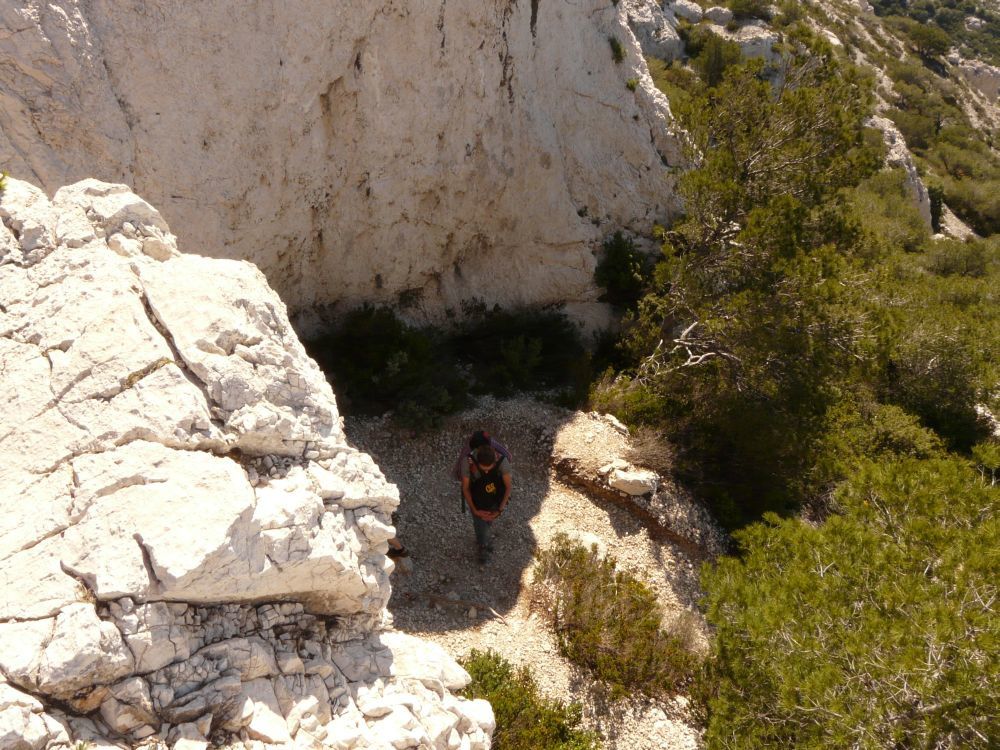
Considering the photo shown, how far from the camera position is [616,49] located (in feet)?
40.2

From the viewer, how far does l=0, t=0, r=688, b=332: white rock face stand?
5.91 m

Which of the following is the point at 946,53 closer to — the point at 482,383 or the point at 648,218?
the point at 648,218

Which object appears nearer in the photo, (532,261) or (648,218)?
(532,261)

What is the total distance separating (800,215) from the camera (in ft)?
29.7

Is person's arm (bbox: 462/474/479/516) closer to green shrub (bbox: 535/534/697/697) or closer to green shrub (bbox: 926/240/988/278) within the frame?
green shrub (bbox: 535/534/697/697)

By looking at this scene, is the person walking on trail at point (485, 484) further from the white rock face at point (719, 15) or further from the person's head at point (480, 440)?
the white rock face at point (719, 15)

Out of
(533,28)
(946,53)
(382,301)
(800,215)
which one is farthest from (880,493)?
(946,53)

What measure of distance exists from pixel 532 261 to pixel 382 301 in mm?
3210

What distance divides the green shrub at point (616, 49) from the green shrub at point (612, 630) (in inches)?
384

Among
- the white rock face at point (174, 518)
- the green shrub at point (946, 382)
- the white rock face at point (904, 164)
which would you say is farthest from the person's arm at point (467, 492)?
the white rock face at point (904, 164)

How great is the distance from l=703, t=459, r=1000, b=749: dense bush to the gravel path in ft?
4.11

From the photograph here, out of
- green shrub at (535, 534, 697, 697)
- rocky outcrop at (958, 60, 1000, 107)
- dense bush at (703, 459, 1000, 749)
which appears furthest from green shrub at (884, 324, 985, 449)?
rocky outcrop at (958, 60, 1000, 107)

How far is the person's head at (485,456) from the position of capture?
657 centimetres

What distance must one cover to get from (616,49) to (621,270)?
14.6 ft
